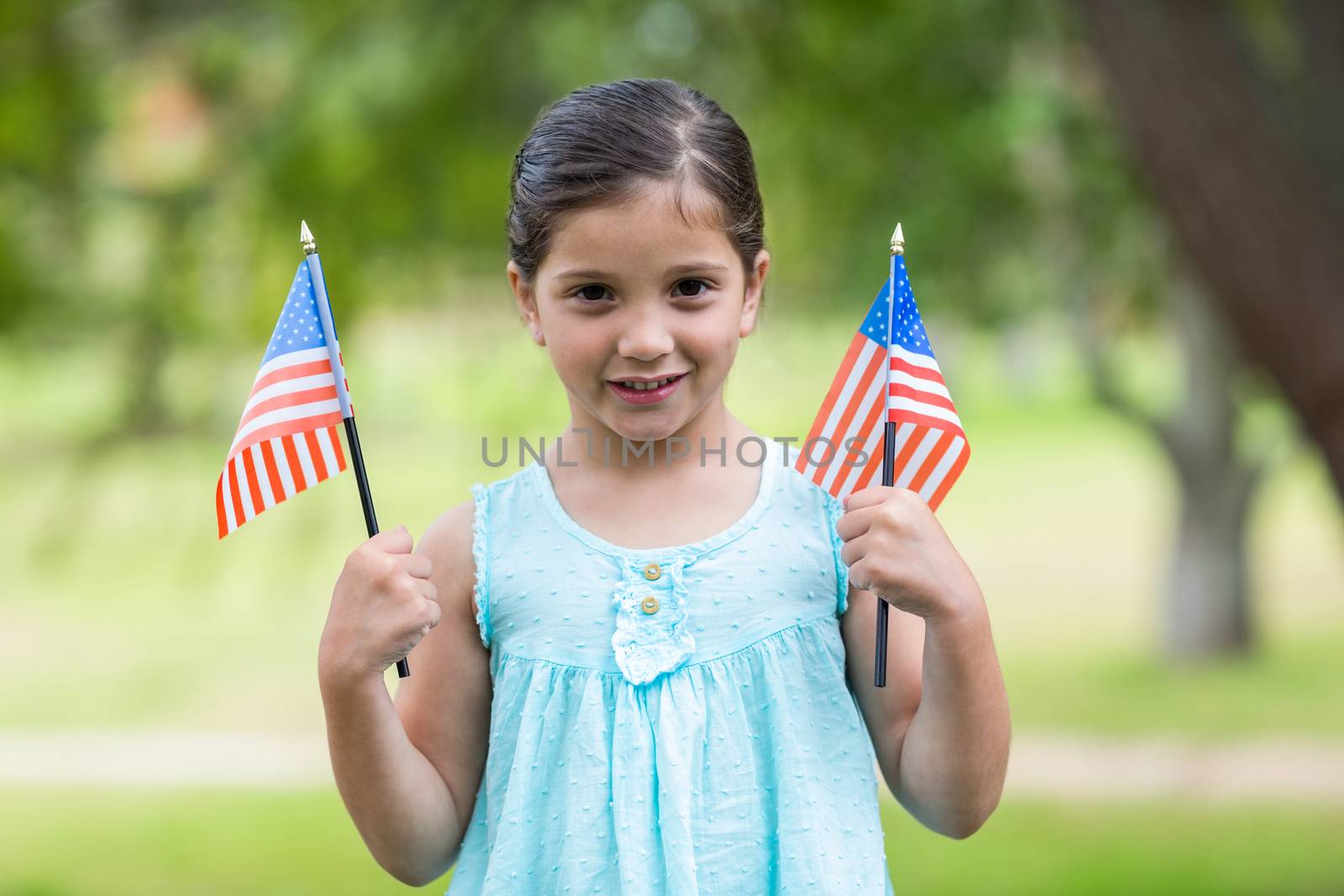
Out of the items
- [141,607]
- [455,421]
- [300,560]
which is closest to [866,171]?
[455,421]

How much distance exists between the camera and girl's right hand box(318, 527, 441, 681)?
172cm

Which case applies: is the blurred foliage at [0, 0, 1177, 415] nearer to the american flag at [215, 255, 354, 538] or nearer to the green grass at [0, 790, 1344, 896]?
the green grass at [0, 790, 1344, 896]

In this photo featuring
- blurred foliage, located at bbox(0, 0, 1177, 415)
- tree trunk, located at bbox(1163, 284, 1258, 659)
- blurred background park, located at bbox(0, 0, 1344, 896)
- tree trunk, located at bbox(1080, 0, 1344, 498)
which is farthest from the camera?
tree trunk, located at bbox(1163, 284, 1258, 659)

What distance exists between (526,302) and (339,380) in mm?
273

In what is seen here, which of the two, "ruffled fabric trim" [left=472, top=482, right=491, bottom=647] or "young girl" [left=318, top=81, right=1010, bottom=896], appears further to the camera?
"ruffled fabric trim" [left=472, top=482, right=491, bottom=647]

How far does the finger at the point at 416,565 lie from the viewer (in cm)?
176

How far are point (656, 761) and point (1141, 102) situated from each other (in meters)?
3.16

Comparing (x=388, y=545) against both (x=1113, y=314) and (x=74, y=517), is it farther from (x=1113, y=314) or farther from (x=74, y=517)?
(x=1113, y=314)

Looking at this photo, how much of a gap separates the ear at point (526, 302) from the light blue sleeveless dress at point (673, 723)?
0.24 metres

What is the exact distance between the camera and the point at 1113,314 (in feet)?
41.7

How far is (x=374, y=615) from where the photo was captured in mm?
1732

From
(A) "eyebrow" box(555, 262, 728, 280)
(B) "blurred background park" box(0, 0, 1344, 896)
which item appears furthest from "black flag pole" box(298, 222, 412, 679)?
(B) "blurred background park" box(0, 0, 1344, 896)

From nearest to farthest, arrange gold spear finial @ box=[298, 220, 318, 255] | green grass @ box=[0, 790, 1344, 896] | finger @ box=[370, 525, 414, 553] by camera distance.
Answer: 1. finger @ box=[370, 525, 414, 553]
2. gold spear finial @ box=[298, 220, 318, 255]
3. green grass @ box=[0, 790, 1344, 896]

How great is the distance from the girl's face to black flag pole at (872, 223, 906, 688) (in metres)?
0.23
